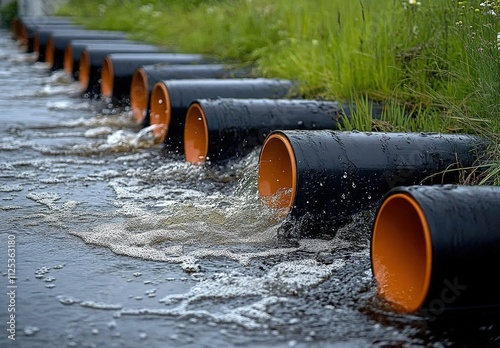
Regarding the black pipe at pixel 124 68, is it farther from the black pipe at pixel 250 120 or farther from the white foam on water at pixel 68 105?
the black pipe at pixel 250 120

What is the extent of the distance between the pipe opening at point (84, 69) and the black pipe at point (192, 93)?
3091 millimetres

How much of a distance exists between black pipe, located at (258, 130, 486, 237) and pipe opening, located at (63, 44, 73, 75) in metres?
6.90

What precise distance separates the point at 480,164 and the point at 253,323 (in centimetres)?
172

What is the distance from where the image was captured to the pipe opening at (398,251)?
315 cm

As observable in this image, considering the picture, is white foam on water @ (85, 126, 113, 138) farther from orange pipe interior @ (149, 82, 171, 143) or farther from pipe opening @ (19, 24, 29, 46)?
pipe opening @ (19, 24, 29, 46)

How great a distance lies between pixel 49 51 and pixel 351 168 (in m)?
9.06

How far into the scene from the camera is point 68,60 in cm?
1077

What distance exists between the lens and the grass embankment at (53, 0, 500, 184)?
4250 millimetres

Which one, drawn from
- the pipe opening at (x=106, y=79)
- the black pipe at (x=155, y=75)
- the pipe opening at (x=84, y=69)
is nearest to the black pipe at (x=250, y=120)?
the black pipe at (x=155, y=75)

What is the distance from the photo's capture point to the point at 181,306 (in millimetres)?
3008

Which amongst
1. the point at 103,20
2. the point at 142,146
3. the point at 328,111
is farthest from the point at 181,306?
the point at 103,20

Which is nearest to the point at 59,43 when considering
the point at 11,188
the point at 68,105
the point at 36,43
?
the point at 36,43

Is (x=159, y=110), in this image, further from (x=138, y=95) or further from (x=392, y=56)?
(x=392, y=56)

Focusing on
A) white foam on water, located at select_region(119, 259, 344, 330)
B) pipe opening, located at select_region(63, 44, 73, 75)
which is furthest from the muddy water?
pipe opening, located at select_region(63, 44, 73, 75)
